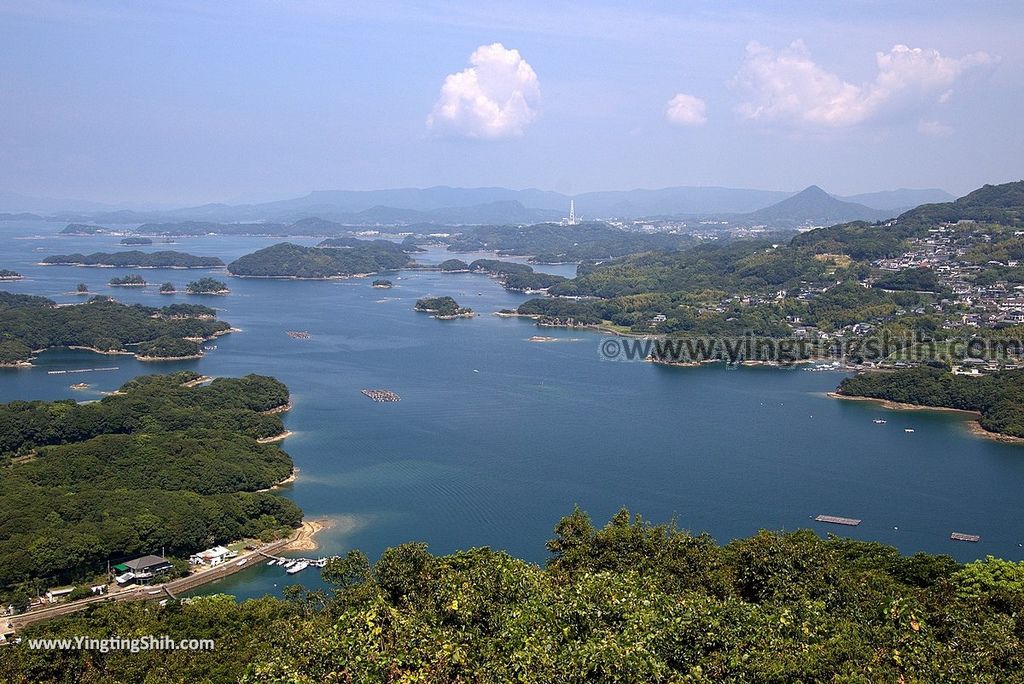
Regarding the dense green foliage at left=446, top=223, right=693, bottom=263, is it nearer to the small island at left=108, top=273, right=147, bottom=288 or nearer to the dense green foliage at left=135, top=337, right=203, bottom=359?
the small island at left=108, top=273, right=147, bottom=288

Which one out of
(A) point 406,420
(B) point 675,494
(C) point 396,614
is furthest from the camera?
(A) point 406,420

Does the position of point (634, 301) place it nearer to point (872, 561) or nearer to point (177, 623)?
point (872, 561)

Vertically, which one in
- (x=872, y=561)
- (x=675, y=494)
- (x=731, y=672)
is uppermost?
(x=731, y=672)

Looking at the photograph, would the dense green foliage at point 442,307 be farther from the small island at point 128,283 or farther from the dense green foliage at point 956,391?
the dense green foliage at point 956,391

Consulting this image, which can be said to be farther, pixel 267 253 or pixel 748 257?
pixel 267 253

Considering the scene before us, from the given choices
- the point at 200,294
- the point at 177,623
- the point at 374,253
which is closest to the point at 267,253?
the point at 374,253

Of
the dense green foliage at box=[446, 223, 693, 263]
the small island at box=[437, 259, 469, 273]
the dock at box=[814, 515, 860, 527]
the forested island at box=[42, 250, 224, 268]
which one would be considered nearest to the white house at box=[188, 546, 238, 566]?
the dock at box=[814, 515, 860, 527]

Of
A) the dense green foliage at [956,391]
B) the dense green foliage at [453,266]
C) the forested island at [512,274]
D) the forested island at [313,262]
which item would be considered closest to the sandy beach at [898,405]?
the dense green foliage at [956,391]
